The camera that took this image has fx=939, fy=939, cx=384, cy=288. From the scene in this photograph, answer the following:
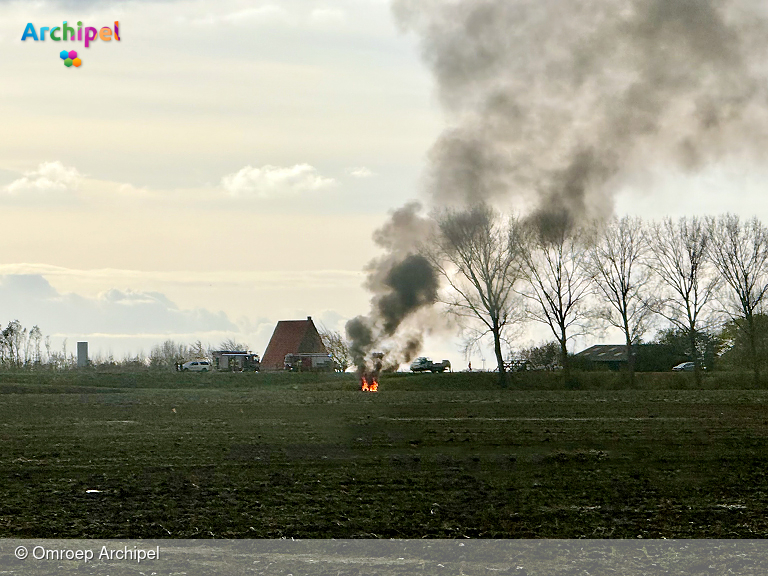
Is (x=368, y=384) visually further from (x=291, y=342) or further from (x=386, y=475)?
(x=386, y=475)

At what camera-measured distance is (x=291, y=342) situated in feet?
298

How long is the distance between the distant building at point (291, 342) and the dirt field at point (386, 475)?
5783 cm

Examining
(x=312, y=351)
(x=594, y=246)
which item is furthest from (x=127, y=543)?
(x=312, y=351)

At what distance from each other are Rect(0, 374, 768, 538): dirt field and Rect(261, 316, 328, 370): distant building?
2277 inches

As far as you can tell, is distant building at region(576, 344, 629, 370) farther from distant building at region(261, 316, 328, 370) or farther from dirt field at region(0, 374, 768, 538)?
dirt field at region(0, 374, 768, 538)

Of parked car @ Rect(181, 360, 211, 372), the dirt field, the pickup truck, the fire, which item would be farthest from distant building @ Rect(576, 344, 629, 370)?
the dirt field

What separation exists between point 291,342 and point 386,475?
75.0 m

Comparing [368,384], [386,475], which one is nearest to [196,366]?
[368,384]

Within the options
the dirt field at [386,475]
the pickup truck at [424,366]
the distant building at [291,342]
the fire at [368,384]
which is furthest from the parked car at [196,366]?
the dirt field at [386,475]

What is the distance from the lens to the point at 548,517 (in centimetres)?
1284

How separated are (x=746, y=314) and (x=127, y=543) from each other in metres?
61.8

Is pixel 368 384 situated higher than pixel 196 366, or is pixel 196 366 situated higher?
pixel 196 366

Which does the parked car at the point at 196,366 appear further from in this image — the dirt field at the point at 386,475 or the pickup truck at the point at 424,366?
the dirt field at the point at 386,475

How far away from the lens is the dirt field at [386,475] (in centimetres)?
1238
